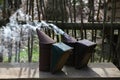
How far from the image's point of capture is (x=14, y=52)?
287 centimetres

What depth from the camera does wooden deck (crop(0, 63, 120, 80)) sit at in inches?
65.8

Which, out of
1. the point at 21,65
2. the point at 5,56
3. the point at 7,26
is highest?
the point at 7,26

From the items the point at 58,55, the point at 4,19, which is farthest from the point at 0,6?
the point at 58,55

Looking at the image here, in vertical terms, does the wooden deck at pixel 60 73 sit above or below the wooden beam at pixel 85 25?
below

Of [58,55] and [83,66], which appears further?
[83,66]

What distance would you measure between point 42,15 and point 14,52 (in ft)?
1.32

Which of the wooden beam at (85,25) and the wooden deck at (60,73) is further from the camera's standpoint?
the wooden beam at (85,25)

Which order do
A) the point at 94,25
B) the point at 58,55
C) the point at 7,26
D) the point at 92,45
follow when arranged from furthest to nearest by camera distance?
the point at 94,25 < the point at 7,26 < the point at 92,45 < the point at 58,55

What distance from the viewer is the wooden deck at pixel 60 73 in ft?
5.49

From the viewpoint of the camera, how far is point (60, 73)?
1.72 metres

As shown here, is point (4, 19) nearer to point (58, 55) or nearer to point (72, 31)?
point (72, 31)

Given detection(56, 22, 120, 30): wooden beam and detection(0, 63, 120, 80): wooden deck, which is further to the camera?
detection(56, 22, 120, 30): wooden beam

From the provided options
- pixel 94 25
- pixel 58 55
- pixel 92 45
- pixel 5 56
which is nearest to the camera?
pixel 58 55

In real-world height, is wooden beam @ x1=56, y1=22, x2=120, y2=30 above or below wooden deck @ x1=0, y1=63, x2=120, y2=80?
above
